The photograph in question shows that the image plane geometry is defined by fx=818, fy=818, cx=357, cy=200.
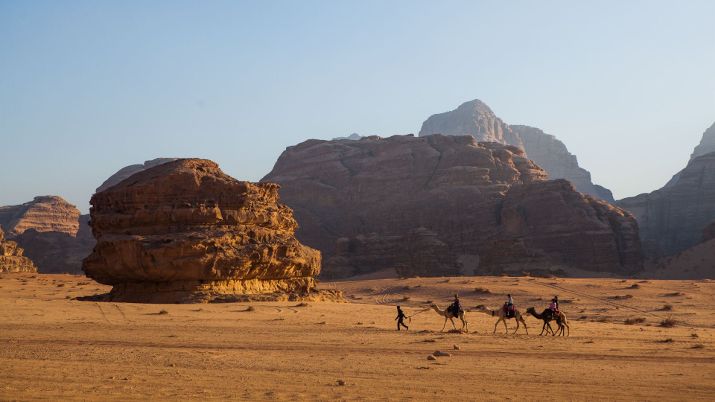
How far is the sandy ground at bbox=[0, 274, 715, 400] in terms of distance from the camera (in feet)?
36.8

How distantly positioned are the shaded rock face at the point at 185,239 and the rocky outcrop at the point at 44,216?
275ft

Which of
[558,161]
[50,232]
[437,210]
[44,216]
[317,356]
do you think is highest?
[558,161]

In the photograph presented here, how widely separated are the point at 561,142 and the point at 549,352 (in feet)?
592

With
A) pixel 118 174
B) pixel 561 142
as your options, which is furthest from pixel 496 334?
pixel 561 142

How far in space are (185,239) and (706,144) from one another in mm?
173582

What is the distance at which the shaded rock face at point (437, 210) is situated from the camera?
73938mm

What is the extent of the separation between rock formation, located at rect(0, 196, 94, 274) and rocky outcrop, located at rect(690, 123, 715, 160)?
5028 inches

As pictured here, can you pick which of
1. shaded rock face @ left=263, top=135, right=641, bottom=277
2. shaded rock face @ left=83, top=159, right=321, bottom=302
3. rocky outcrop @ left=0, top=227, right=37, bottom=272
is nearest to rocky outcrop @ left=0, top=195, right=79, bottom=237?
shaded rock face @ left=263, top=135, right=641, bottom=277

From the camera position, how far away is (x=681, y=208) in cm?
10975

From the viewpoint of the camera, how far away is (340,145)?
10900 centimetres

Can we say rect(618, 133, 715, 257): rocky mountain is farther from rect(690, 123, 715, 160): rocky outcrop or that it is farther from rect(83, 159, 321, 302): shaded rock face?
rect(83, 159, 321, 302): shaded rock face

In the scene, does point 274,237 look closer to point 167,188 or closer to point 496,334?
point 167,188

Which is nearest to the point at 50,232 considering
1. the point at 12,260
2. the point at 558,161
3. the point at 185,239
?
the point at 12,260

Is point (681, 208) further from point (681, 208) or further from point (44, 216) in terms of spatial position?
point (44, 216)
